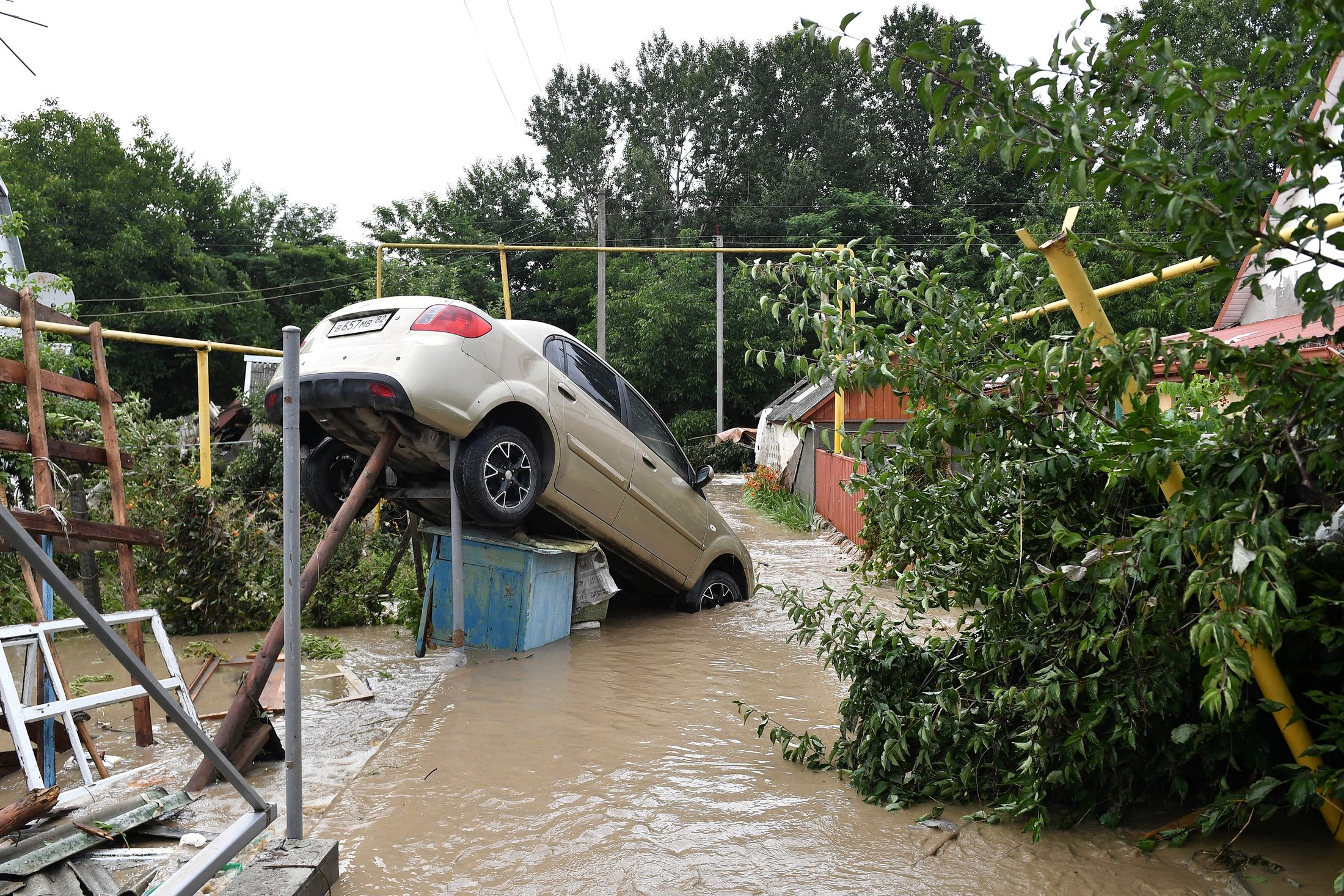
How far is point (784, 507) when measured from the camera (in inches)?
711

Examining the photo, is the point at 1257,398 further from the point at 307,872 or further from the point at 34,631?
the point at 34,631

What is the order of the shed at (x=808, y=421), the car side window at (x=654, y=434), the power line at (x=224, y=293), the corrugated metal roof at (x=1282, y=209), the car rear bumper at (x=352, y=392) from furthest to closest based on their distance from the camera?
the power line at (x=224, y=293) < the shed at (x=808, y=421) < the car side window at (x=654, y=434) < the car rear bumper at (x=352, y=392) < the corrugated metal roof at (x=1282, y=209)

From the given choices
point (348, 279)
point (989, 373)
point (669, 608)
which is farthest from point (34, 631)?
point (348, 279)

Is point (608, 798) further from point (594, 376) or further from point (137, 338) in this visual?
point (137, 338)

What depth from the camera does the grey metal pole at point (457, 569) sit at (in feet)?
21.0

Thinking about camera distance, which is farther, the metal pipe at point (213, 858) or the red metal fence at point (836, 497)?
the red metal fence at point (836, 497)

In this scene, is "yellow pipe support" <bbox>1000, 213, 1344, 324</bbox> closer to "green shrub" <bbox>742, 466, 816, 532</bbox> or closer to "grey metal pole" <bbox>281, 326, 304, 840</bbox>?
"grey metal pole" <bbox>281, 326, 304, 840</bbox>

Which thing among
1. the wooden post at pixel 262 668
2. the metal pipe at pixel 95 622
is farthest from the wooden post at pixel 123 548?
the metal pipe at pixel 95 622

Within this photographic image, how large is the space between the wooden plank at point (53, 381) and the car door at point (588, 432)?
2.83 meters

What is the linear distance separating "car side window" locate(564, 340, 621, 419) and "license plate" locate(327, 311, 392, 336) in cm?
146

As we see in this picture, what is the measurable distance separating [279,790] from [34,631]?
1274mm

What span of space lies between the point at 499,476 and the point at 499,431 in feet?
Result: 1.01

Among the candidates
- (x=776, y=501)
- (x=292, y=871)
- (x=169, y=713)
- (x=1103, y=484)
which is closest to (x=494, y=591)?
(x=292, y=871)

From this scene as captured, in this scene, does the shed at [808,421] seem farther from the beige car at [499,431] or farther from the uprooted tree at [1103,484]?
the uprooted tree at [1103,484]
